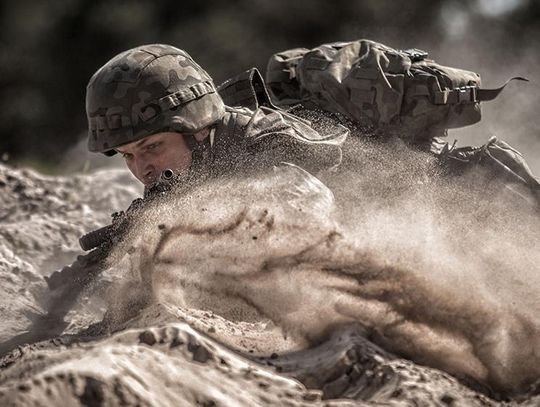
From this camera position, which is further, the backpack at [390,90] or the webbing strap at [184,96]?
the backpack at [390,90]

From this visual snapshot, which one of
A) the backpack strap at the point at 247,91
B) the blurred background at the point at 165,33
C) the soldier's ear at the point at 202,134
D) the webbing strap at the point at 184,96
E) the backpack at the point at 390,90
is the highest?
the blurred background at the point at 165,33

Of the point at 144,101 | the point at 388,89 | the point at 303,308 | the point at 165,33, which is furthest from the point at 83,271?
the point at 165,33

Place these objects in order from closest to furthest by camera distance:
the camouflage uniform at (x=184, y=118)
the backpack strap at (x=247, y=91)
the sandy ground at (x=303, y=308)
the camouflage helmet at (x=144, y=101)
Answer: the sandy ground at (x=303, y=308)
the camouflage uniform at (x=184, y=118)
the camouflage helmet at (x=144, y=101)
the backpack strap at (x=247, y=91)

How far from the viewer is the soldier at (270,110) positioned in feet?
18.0

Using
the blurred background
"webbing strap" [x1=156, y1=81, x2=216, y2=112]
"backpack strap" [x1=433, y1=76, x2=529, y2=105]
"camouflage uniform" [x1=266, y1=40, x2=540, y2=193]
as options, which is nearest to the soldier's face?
"webbing strap" [x1=156, y1=81, x2=216, y2=112]

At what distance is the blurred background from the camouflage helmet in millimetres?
7509

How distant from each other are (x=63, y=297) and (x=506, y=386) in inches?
86.3

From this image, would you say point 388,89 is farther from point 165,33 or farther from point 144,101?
point 165,33

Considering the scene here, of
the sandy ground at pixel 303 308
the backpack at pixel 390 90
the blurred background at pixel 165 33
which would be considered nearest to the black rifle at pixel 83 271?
the sandy ground at pixel 303 308

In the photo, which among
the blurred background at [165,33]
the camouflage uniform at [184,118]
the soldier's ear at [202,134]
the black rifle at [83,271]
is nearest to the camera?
the black rifle at [83,271]

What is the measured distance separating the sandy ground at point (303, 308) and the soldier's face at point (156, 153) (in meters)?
0.38

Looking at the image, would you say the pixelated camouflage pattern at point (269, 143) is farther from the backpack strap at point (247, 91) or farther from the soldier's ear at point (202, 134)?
the backpack strap at point (247, 91)

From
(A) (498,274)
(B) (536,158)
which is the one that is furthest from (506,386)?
(B) (536,158)

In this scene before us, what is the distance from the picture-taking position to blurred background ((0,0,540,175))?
14.5 m
